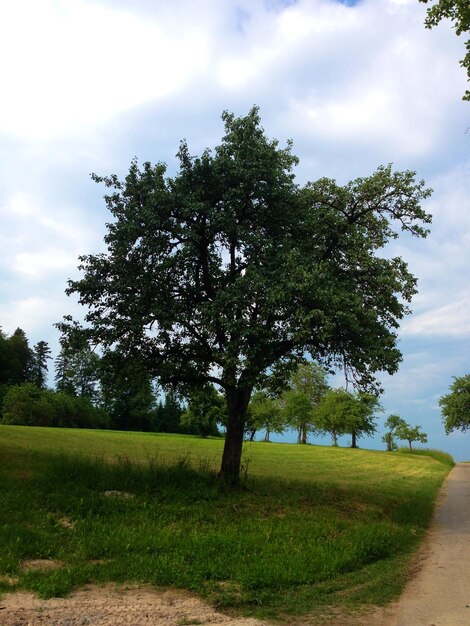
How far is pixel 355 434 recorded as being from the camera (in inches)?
3214

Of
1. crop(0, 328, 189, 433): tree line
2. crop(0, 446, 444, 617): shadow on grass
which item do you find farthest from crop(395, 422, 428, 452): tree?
crop(0, 446, 444, 617): shadow on grass

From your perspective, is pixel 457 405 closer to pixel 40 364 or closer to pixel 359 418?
pixel 359 418

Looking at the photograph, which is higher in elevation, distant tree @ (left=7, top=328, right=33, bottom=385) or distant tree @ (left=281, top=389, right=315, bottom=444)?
distant tree @ (left=7, top=328, right=33, bottom=385)

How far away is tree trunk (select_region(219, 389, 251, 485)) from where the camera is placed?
53.1 feet

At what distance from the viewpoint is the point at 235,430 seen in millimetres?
16375

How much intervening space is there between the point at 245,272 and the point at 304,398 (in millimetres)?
72241

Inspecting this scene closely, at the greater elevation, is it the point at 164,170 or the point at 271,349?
the point at 164,170

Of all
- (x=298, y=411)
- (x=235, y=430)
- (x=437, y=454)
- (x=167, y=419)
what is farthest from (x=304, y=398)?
(x=235, y=430)

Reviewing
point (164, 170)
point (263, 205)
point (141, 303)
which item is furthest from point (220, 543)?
point (164, 170)

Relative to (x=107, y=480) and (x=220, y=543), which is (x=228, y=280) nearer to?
(x=107, y=480)

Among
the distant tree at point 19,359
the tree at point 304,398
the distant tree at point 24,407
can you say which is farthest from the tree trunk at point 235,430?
the distant tree at point 19,359

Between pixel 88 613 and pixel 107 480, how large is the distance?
822 cm

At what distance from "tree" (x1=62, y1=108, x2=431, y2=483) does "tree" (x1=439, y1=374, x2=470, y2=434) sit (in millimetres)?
51448

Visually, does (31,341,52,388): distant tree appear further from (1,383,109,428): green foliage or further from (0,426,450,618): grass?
(0,426,450,618): grass
